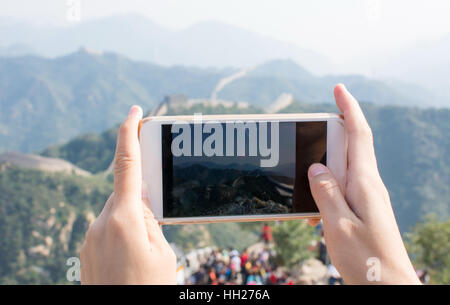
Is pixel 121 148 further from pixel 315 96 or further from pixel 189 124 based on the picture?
pixel 315 96

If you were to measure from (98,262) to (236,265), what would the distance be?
35.1 feet

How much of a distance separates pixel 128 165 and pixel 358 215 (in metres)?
1.39

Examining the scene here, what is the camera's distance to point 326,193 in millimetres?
2223

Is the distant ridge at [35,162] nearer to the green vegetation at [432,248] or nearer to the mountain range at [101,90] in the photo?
the mountain range at [101,90]

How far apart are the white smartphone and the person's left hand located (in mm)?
381

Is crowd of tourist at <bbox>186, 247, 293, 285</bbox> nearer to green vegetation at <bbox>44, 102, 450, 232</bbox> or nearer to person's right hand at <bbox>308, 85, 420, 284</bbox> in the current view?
person's right hand at <bbox>308, 85, 420, 284</bbox>

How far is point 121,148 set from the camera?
2.00m

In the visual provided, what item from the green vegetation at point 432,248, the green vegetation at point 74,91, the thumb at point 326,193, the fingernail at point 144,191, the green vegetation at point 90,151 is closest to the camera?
Result: the thumb at point 326,193

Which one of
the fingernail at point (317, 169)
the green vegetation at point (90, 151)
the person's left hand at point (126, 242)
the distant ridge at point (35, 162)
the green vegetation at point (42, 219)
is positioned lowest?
the green vegetation at point (42, 219)

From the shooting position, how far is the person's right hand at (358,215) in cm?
186

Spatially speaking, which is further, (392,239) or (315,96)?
(315,96)

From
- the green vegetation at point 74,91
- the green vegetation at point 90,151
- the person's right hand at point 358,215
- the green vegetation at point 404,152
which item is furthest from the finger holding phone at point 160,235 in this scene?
the green vegetation at point 74,91

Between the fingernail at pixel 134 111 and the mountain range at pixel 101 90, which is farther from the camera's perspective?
the mountain range at pixel 101 90
